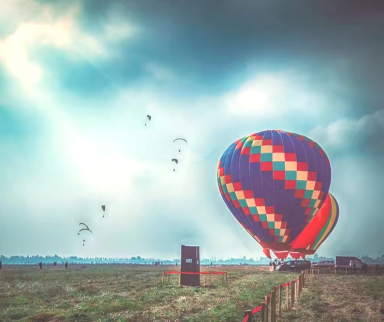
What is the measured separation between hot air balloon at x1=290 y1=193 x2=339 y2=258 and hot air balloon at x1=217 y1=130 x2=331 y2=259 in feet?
20.6

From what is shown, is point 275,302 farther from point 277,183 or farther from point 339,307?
point 277,183

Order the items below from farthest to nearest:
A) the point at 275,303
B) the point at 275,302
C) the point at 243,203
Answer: the point at 243,203 < the point at 275,302 < the point at 275,303

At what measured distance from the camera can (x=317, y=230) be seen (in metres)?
55.2

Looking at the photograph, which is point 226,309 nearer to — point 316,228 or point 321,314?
point 321,314

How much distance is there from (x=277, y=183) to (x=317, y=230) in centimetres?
1954

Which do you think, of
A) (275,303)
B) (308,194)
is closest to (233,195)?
(308,194)

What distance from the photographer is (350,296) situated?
76.6 feet

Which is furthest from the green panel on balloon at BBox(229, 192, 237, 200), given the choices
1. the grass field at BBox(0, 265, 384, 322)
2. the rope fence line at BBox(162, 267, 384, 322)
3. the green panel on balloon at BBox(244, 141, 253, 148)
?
the grass field at BBox(0, 265, 384, 322)

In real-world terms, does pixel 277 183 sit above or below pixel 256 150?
below

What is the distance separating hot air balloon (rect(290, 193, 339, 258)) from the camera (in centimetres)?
4962

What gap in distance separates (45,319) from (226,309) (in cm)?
831

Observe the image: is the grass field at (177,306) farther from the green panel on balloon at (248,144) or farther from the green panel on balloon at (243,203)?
the green panel on balloon at (248,144)

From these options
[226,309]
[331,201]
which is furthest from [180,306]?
[331,201]

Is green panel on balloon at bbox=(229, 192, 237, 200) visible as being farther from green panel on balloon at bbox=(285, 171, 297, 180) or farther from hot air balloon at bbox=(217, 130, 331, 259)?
green panel on balloon at bbox=(285, 171, 297, 180)
